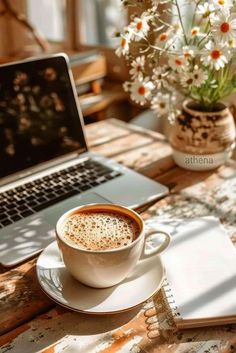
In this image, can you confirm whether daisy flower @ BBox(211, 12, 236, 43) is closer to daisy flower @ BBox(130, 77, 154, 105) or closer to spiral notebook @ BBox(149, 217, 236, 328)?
daisy flower @ BBox(130, 77, 154, 105)

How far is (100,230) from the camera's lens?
72 centimetres

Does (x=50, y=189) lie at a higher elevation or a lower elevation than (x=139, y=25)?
lower

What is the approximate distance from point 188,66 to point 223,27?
4.4 inches

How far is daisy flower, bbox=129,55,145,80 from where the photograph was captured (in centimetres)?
97

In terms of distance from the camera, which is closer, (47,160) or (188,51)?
(188,51)

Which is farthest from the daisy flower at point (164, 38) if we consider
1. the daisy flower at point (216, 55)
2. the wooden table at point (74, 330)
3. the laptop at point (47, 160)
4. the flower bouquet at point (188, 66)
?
the wooden table at point (74, 330)

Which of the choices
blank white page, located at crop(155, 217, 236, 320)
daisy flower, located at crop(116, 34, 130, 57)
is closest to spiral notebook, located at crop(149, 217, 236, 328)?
blank white page, located at crop(155, 217, 236, 320)

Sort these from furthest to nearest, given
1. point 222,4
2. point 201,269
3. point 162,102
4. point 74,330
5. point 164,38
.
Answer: point 162,102 → point 164,38 → point 222,4 → point 201,269 → point 74,330

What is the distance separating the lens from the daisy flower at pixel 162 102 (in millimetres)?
1055

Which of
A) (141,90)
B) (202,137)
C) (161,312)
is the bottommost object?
(161,312)

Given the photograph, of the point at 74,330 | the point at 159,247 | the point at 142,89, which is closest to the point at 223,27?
the point at 142,89

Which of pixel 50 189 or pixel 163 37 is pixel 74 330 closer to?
pixel 50 189

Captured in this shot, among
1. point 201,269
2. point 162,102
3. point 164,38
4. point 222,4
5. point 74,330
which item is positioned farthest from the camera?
point 162,102

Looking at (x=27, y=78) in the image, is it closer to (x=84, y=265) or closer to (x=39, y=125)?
(x=39, y=125)
